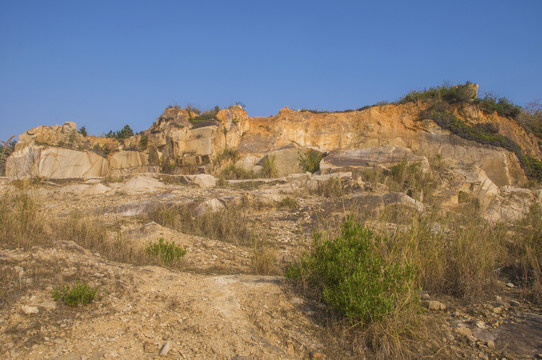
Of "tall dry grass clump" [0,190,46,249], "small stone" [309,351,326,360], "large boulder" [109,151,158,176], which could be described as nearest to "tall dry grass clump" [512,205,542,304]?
"small stone" [309,351,326,360]

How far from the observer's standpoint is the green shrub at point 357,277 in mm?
2490

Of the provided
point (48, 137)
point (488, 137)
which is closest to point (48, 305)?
point (48, 137)

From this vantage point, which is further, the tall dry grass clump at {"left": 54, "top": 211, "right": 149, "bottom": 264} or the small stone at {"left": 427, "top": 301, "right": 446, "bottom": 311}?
the tall dry grass clump at {"left": 54, "top": 211, "right": 149, "bottom": 264}

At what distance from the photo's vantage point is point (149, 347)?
2293mm

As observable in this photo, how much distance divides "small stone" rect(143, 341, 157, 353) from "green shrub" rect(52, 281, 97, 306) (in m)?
0.77

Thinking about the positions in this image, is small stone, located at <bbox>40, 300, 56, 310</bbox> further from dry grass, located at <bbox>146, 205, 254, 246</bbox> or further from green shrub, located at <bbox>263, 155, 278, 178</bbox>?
green shrub, located at <bbox>263, 155, 278, 178</bbox>

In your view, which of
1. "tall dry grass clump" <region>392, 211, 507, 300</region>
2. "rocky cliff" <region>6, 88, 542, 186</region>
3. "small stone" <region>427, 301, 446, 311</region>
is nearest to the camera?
"small stone" <region>427, 301, 446, 311</region>

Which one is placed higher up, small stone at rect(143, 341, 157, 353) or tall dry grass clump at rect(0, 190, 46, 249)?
tall dry grass clump at rect(0, 190, 46, 249)

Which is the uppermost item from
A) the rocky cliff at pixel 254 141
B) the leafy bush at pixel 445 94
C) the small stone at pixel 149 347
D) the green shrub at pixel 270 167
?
the leafy bush at pixel 445 94

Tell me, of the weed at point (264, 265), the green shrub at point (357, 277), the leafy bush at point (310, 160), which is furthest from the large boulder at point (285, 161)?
the green shrub at point (357, 277)

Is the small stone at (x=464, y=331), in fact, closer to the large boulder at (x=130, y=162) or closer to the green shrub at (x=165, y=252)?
the green shrub at (x=165, y=252)

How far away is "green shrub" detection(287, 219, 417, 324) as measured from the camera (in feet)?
8.17

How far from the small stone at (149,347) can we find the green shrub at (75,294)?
2.52ft

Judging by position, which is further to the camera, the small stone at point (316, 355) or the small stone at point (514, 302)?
the small stone at point (514, 302)
